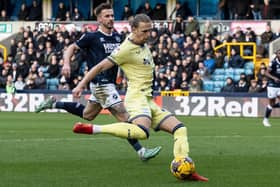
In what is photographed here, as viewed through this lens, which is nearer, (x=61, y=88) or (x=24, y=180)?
(x=24, y=180)

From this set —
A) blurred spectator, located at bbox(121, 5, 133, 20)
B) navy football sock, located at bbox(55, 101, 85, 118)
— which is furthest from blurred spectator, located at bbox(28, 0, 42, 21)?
navy football sock, located at bbox(55, 101, 85, 118)

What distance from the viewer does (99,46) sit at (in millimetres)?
14500

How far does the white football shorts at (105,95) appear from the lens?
47.2ft

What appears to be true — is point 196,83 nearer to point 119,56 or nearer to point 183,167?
point 119,56

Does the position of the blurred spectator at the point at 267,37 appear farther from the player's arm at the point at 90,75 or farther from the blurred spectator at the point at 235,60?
the player's arm at the point at 90,75

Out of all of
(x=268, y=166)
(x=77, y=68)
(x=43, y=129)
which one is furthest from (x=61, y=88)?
(x=268, y=166)

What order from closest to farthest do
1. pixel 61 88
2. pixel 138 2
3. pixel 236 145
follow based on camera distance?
1. pixel 236 145
2. pixel 61 88
3. pixel 138 2

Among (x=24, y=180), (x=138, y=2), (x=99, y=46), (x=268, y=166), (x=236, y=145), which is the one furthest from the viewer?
(x=138, y=2)

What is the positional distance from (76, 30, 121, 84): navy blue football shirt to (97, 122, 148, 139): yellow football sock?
354cm

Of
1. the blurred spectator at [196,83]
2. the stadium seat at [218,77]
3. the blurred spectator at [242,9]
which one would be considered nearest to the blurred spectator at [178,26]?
the blurred spectator at [242,9]

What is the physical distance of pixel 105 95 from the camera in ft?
47.6

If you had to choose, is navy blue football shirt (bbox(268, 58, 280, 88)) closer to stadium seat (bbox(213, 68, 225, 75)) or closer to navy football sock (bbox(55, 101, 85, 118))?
stadium seat (bbox(213, 68, 225, 75))

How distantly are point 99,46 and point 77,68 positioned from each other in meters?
22.1

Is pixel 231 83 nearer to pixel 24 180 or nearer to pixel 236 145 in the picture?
pixel 236 145
